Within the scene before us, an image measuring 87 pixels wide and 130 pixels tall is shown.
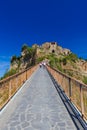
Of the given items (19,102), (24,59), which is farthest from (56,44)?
(19,102)

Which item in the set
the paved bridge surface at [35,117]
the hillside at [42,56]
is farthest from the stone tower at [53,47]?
the paved bridge surface at [35,117]

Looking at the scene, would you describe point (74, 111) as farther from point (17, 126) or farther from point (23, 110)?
point (17, 126)

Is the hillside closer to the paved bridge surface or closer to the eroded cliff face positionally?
the eroded cliff face

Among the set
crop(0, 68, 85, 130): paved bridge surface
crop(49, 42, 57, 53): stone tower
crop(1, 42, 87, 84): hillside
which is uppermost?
crop(49, 42, 57, 53): stone tower

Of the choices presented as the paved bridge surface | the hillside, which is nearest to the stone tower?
the hillside

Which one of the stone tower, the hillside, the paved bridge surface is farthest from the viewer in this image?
the stone tower

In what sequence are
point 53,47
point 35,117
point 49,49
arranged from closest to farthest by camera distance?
point 35,117 < point 49,49 < point 53,47

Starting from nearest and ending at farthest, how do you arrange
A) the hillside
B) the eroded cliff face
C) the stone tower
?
the hillside < the eroded cliff face < the stone tower

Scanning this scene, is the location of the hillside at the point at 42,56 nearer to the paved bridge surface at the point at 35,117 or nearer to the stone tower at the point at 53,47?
the stone tower at the point at 53,47

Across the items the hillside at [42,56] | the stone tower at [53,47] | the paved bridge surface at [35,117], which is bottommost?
the paved bridge surface at [35,117]

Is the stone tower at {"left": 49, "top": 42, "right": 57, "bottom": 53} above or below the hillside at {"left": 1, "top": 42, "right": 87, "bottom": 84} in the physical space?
above

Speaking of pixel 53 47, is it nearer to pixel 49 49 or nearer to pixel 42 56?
pixel 49 49

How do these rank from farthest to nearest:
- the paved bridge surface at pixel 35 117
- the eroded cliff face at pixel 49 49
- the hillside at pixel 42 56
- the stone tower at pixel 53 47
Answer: the stone tower at pixel 53 47, the eroded cliff face at pixel 49 49, the hillside at pixel 42 56, the paved bridge surface at pixel 35 117

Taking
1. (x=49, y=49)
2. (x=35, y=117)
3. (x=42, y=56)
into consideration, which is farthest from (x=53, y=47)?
(x=35, y=117)
